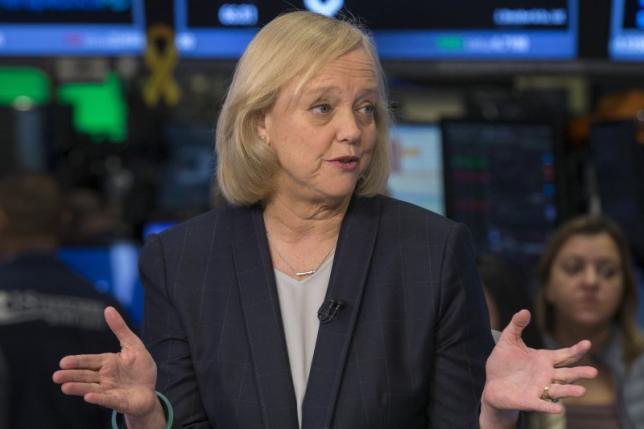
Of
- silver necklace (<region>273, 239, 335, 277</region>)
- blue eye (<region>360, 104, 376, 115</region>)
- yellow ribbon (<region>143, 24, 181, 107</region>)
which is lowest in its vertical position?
silver necklace (<region>273, 239, 335, 277</region>)

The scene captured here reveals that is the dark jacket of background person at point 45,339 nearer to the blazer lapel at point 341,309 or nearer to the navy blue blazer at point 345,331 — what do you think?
the navy blue blazer at point 345,331

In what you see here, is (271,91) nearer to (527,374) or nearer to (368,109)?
(368,109)

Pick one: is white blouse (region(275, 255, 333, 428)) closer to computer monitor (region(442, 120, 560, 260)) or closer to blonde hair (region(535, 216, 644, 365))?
blonde hair (region(535, 216, 644, 365))

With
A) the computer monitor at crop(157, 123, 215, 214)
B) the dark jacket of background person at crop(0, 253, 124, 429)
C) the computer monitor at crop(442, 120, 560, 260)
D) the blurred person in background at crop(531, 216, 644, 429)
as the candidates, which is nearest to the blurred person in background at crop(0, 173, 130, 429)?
the dark jacket of background person at crop(0, 253, 124, 429)

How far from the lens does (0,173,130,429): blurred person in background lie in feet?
15.5

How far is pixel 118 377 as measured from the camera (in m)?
2.69

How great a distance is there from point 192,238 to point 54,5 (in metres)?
2.85

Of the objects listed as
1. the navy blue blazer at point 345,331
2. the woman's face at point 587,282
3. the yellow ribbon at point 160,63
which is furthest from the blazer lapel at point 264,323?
the yellow ribbon at point 160,63

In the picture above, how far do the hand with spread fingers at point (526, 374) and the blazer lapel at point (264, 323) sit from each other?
0.42 m

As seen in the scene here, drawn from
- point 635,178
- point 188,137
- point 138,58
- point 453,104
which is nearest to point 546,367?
point 635,178

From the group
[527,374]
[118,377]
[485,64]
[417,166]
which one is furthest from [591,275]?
[118,377]

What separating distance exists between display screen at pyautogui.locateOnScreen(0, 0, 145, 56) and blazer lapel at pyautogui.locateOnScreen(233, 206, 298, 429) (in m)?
2.75

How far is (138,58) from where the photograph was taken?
18.5 ft

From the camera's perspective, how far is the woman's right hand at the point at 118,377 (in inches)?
103
